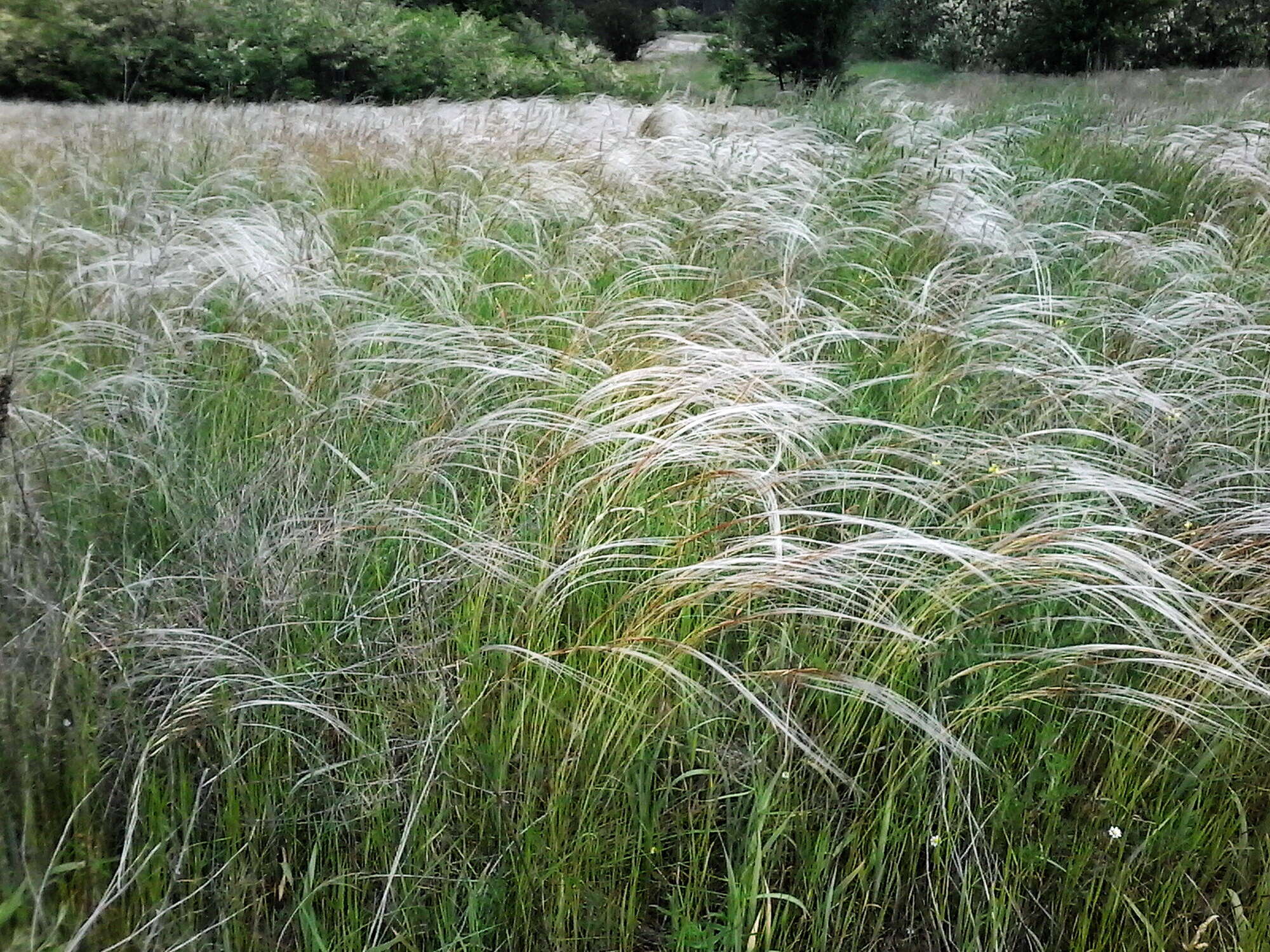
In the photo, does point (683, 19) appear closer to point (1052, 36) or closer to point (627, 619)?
point (1052, 36)

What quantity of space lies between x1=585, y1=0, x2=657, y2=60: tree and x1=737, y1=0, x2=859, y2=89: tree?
592 cm

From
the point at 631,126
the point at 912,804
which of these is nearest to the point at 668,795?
the point at 912,804

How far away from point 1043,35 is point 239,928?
1281 cm

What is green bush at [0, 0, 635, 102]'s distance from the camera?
657cm

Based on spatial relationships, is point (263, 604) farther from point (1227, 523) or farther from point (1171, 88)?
point (1171, 88)

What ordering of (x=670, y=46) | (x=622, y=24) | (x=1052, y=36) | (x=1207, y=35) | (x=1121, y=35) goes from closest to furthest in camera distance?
(x=1121, y=35) → (x=1052, y=36) → (x=1207, y=35) → (x=622, y=24) → (x=670, y=46)

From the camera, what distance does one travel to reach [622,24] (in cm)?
1633

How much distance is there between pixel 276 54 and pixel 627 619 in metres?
8.84

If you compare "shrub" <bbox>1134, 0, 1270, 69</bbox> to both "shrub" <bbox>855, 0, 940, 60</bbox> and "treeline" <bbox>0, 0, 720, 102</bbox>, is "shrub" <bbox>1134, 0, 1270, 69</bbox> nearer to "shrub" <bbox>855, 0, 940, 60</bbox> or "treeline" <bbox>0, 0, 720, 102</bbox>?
"shrub" <bbox>855, 0, 940, 60</bbox>

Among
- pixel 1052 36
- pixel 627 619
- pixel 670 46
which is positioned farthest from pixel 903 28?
pixel 627 619

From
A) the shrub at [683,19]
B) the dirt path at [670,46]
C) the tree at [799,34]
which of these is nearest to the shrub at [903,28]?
the dirt path at [670,46]

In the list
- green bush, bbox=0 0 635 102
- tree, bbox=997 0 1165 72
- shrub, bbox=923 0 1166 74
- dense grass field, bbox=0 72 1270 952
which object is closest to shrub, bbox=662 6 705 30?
green bush, bbox=0 0 635 102

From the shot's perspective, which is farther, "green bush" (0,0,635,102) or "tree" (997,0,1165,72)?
"tree" (997,0,1165,72)

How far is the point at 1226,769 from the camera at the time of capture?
1.04 meters
